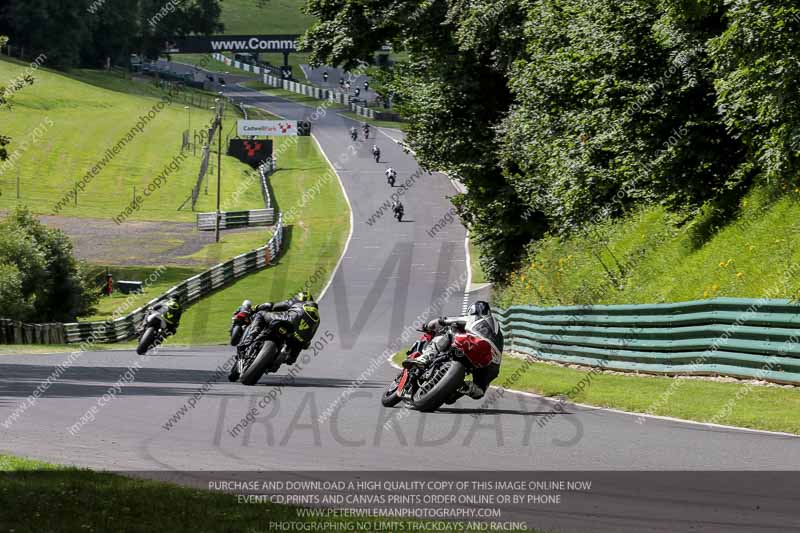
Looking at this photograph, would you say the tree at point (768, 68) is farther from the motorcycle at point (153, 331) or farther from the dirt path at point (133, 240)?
the dirt path at point (133, 240)

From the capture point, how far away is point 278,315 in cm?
1670

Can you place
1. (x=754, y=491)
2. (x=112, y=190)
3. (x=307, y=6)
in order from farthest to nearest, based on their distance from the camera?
(x=112, y=190), (x=307, y=6), (x=754, y=491)

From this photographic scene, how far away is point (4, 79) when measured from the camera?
354 feet

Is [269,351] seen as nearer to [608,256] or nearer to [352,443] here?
A: [352,443]

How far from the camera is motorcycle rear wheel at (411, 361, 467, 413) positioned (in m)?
12.5

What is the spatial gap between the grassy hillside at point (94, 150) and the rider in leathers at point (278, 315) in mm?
56163

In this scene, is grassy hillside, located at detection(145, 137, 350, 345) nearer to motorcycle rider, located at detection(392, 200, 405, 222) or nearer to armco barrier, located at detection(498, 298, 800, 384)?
motorcycle rider, located at detection(392, 200, 405, 222)

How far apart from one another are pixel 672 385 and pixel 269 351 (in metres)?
5.59

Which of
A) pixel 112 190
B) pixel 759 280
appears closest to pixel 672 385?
pixel 759 280

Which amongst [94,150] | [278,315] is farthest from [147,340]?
[94,150]

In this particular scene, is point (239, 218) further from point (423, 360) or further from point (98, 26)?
point (98, 26)

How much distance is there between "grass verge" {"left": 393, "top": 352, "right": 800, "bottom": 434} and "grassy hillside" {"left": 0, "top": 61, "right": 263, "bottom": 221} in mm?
56525

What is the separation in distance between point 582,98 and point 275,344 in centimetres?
1255

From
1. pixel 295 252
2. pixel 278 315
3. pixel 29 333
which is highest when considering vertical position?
pixel 278 315
